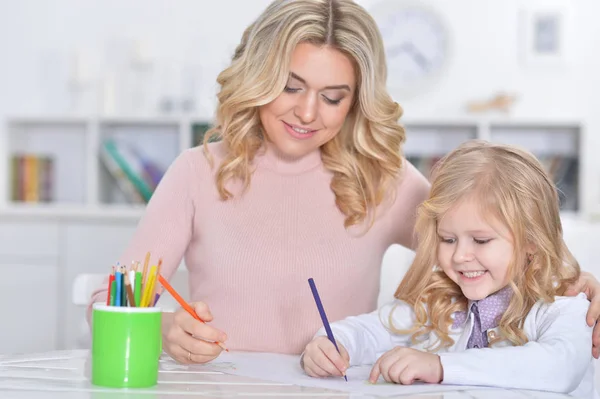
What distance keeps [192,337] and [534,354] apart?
1.54 ft

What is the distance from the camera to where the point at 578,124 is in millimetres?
3721

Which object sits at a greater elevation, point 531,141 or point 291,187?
point 531,141

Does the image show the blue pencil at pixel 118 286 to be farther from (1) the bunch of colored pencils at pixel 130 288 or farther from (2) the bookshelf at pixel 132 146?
(2) the bookshelf at pixel 132 146

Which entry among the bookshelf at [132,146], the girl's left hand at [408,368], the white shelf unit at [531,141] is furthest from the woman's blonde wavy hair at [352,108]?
the white shelf unit at [531,141]

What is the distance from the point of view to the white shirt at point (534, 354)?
3.76ft

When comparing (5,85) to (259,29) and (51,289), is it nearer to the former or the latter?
(51,289)

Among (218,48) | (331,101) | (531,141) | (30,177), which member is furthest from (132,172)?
(331,101)

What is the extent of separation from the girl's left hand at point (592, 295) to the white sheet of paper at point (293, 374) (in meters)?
0.27

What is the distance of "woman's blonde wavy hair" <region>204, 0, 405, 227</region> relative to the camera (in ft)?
5.11

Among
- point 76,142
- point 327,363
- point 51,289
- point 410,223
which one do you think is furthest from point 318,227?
point 76,142

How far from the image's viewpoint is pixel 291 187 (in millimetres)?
1717

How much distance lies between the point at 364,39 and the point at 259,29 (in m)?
0.19

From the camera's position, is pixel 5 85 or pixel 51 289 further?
pixel 5 85

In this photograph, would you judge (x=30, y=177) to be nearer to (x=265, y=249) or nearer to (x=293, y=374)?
(x=265, y=249)
